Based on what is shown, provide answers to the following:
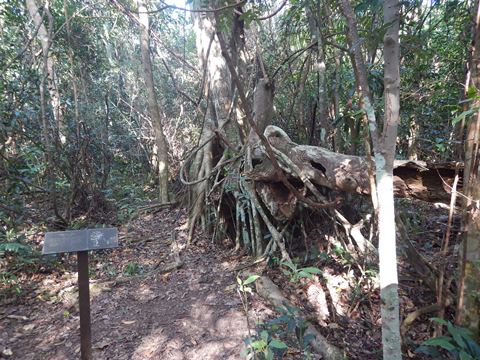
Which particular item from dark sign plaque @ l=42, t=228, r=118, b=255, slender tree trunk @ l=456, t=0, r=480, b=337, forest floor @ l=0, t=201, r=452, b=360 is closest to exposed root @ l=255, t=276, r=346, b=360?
forest floor @ l=0, t=201, r=452, b=360

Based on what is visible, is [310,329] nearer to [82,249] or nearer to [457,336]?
[457,336]

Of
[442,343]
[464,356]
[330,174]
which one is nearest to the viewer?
[464,356]

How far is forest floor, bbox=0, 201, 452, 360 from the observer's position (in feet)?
9.55

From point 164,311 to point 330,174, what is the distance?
87.4 inches

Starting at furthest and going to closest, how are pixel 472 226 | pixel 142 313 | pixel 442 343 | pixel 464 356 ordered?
1. pixel 142 313
2. pixel 472 226
3. pixel 442 343
4. pixel 464 356

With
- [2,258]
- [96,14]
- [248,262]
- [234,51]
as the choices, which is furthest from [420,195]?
[96,14]

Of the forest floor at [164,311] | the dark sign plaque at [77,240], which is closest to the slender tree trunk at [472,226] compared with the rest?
the forest floor at [164,311]

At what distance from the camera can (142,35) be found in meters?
7.28

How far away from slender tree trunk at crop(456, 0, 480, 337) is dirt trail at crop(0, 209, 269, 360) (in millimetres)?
1733

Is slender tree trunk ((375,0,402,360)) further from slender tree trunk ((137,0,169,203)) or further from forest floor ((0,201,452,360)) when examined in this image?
slender tree trunk ((137,0,169,203))

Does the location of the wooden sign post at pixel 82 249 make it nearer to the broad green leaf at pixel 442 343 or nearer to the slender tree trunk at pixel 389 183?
the slender tree trunk at pixel 389 183

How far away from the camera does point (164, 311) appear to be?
3480 millimetres

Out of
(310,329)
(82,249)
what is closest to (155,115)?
(82,249)

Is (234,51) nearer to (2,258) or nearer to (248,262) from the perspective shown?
(248,262)
